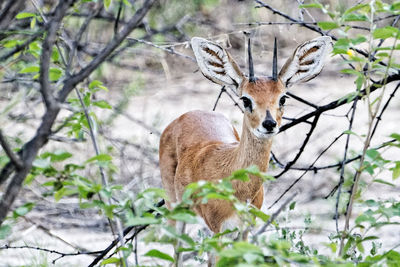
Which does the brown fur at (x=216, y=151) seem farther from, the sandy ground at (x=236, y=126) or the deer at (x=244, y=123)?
the sandy ground at (x=236, y=126)

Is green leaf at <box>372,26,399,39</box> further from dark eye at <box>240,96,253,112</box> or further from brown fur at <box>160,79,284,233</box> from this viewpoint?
dark eye at <box>240,96,253,112</box>

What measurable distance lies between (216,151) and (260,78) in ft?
2.17

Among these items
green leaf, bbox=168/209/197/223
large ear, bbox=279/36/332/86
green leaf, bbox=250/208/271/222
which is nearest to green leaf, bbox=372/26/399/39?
green leaf, bbox=250/208/271/222

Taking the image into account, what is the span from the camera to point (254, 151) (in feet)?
13.1

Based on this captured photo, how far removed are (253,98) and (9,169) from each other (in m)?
1.86

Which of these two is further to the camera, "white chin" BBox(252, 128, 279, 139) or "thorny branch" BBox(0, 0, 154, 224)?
"white chin" BBox(252, 128, 279, 139)

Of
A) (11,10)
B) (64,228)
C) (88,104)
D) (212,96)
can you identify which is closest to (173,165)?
(64,228)

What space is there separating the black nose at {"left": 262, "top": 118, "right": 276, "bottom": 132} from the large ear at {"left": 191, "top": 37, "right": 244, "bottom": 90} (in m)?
0.58

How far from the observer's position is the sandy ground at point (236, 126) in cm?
556

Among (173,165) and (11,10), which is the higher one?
(11,10)

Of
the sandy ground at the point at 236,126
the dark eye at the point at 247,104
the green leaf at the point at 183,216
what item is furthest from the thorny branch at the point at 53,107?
the sandy ground at the point at 236,126

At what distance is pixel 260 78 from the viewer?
161 inches

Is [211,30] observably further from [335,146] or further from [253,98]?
[253,98]

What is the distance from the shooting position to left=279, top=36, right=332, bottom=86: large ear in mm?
4168
